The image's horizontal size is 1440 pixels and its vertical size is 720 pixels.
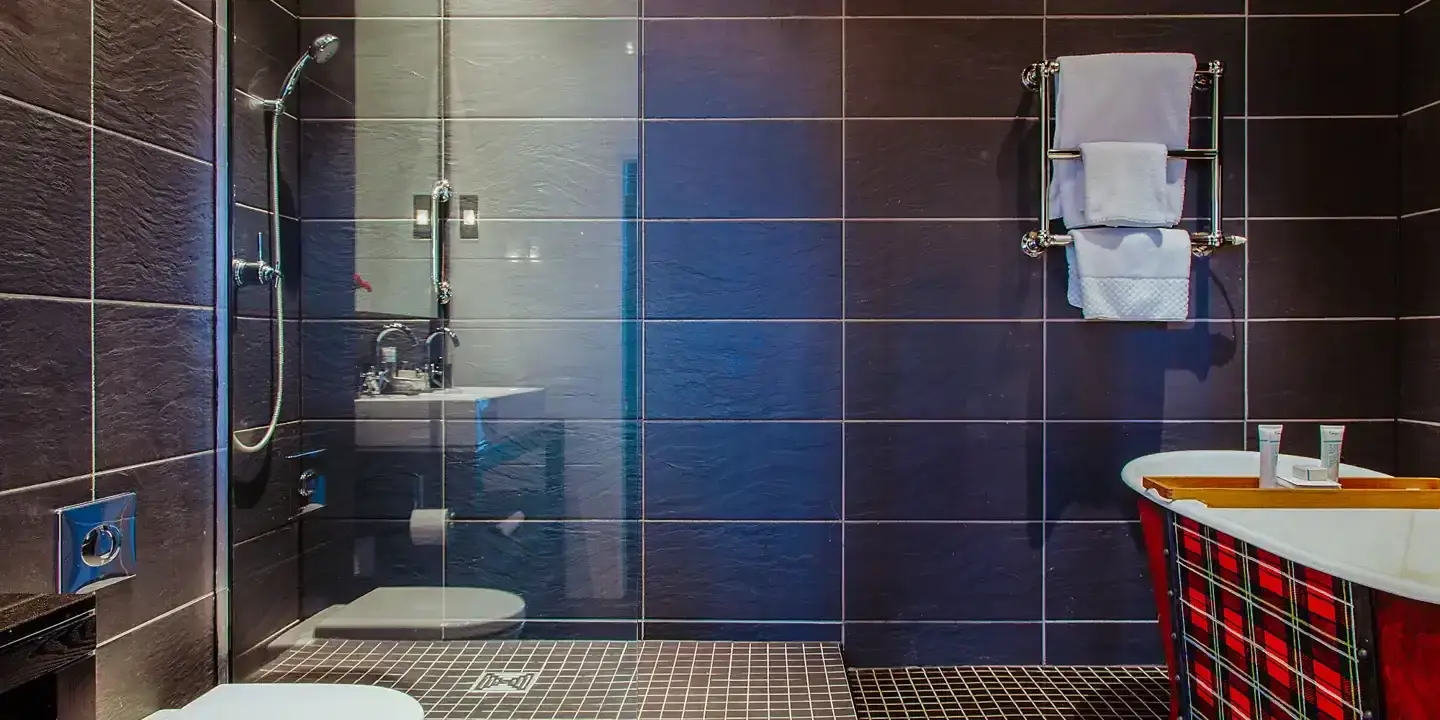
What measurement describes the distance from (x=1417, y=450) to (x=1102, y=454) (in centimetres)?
87

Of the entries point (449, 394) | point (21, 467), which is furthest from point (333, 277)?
point (21, 467)

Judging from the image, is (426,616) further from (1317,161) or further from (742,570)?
(1317,161)

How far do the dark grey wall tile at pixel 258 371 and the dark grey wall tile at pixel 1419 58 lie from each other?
3.08 meters

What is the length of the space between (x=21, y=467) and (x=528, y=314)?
0.95 metres

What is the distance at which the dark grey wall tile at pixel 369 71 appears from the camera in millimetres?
1832

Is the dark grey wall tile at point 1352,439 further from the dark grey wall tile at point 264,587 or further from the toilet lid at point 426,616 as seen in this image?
the dark grey wall tile at point 264,587

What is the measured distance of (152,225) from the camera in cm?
163

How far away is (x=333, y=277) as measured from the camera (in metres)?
1.86

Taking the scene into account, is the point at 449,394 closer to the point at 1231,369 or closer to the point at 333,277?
the point at 333,277

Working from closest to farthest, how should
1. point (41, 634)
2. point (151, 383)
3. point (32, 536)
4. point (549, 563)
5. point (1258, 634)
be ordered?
point (41, 634), point (32, 536), point (1258, 634), point (151, 383), point (549, 563)

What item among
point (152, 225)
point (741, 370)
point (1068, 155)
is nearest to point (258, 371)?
point (152, 225)

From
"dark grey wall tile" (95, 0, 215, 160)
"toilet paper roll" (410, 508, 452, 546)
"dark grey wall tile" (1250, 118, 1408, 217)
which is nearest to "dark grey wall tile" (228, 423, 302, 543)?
"toilet paper roll" (410, 508, 452, 546)

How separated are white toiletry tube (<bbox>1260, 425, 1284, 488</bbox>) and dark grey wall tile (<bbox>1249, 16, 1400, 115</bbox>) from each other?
3.40 ft

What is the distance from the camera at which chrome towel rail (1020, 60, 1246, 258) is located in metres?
2.22
